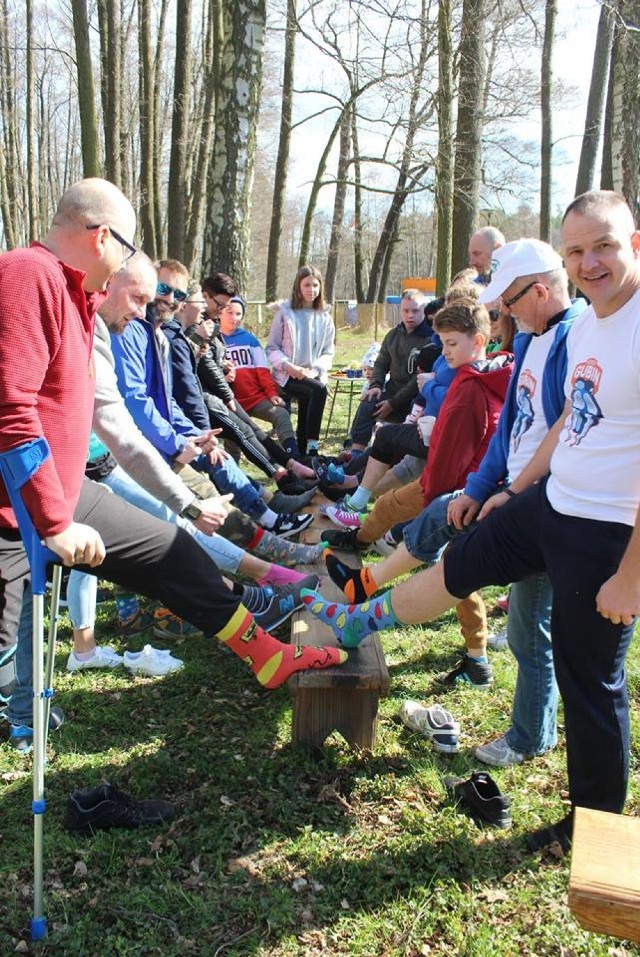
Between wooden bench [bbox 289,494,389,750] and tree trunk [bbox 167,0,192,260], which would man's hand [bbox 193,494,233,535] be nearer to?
wooden bench [bbox 289,494,389,750]

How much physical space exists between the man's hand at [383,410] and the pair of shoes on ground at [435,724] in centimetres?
413

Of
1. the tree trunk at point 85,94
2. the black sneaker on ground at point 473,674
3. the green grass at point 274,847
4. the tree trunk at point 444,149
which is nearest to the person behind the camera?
the green grass at point 274,847

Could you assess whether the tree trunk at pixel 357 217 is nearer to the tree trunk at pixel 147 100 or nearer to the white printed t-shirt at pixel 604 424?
the tree trunk at pixel 147 100

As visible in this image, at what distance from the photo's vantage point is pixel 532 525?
2.59m

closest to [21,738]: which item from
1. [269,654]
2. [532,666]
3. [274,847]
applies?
[269,654]

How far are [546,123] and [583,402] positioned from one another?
19.1m

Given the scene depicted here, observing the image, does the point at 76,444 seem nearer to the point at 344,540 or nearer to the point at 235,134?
the point at 344,540

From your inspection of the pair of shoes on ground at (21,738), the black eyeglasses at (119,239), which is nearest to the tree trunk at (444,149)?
the black eyeglasses at (119,239)

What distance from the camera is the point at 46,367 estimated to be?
2.23m

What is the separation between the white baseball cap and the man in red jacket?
1395mm

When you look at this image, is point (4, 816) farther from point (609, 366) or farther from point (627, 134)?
point (627, 134)

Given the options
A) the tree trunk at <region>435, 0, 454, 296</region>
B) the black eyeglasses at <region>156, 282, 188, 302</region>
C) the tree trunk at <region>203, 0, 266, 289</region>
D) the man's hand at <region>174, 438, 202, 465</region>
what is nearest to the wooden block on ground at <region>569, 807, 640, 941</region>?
the man's hand at <region>174, 438, 202, 465</region>

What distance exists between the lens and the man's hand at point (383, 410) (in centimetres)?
722

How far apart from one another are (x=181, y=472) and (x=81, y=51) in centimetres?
1065
